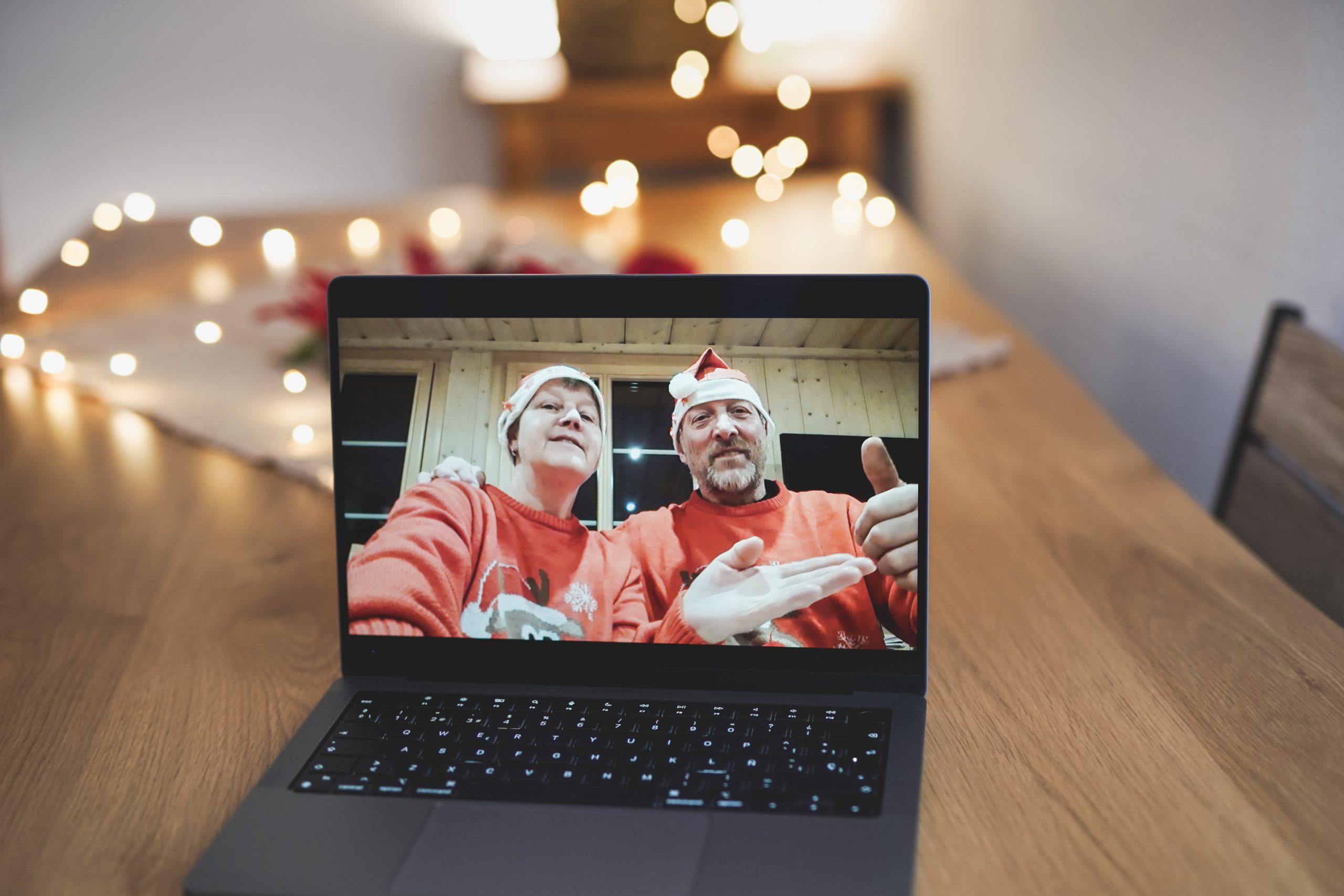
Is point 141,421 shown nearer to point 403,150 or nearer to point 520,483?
point 520,483

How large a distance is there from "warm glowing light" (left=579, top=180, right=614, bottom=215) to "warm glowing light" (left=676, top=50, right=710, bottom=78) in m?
0.54

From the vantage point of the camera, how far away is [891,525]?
57 cm

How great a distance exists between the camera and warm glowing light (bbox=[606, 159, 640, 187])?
238cm

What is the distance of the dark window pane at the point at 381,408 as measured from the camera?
604 mm

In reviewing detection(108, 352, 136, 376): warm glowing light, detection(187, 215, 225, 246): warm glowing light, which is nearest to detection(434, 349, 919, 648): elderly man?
detection(108, 352, 136, 376): warm glowing light

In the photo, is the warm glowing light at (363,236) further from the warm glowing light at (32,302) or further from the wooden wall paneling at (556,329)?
the wooden wall paneling at (556,329)

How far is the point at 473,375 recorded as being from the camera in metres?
0.61

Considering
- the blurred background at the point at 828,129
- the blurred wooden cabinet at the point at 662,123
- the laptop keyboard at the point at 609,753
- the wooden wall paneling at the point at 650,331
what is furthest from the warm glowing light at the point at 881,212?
Result: the laptop keyboard at the point at 609,753

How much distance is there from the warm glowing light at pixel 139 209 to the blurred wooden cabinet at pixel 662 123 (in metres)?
0.90

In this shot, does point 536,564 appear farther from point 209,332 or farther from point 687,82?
point 687,82

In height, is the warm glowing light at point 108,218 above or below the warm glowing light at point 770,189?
below

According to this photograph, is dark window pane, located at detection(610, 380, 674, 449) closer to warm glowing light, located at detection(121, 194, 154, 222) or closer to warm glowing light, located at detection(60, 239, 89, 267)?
warm glowing light, located at detection(121, 194, 154, 222)

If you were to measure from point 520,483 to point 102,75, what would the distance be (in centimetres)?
262

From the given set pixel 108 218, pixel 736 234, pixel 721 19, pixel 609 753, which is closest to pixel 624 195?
pixel 736 234
